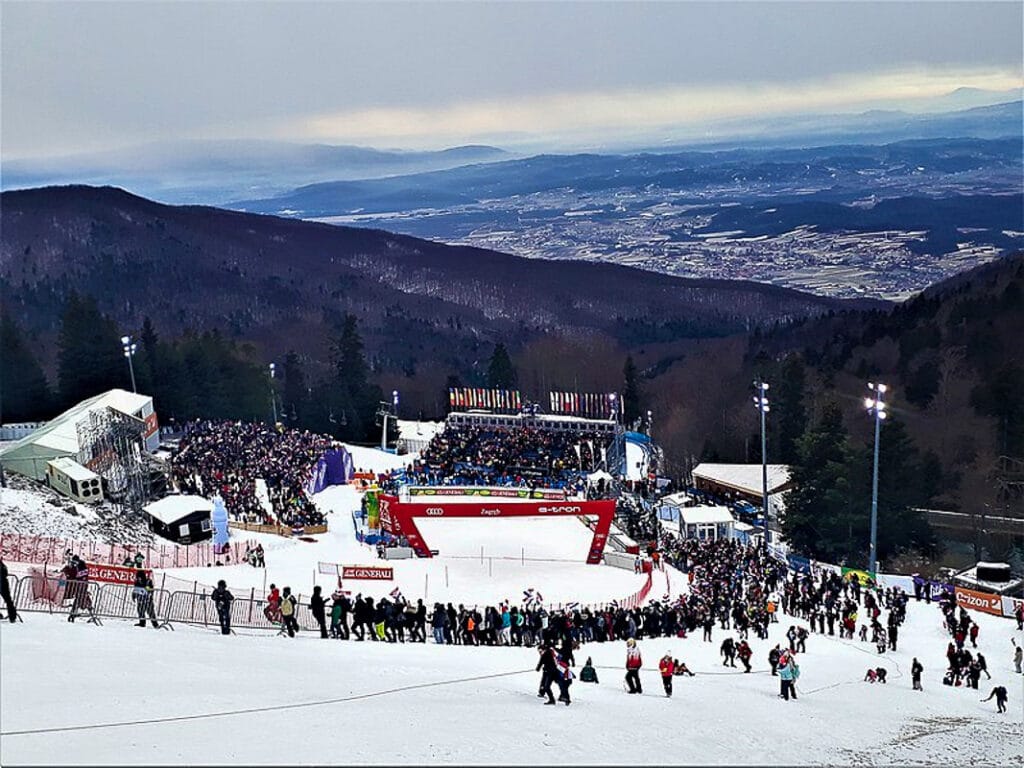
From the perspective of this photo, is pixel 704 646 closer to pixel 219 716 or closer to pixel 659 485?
pixel 219 716

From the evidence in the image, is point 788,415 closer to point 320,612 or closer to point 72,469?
point 72,469

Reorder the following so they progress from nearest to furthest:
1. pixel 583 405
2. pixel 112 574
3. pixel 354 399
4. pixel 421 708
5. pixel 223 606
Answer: pixel 421 708
pixel 223 606
pixel 112 574
pixel 583 405
pixel 354 399

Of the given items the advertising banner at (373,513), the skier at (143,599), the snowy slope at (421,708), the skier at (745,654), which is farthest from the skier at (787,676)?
the advertising banner at (373,513)

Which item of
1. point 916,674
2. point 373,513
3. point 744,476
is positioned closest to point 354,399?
point 744,476

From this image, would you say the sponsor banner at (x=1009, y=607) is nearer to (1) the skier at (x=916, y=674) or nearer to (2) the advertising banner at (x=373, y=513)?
(1) the skier at (x=916, y=674)

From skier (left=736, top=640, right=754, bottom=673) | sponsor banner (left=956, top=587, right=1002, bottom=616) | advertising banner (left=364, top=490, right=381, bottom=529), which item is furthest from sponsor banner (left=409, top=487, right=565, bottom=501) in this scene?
skier (left=736, top=640, right=754, bottom=673)

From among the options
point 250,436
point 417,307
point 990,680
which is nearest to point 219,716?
point 990,680

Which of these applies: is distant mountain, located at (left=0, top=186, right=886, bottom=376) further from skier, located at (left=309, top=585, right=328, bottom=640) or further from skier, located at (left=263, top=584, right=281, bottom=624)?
skier, located at (left=309, top=585, right=328, bottom=640)
